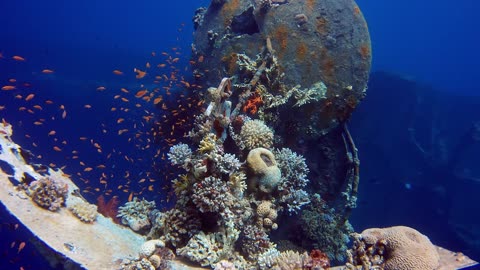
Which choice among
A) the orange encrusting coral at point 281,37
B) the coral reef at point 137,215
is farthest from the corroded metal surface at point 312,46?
the coral reef at point 137,215

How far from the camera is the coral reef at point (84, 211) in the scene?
236 inches

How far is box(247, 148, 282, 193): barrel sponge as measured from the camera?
5.77 meters

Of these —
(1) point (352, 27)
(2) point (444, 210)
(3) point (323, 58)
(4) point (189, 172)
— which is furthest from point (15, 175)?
(2) point (444, 210)

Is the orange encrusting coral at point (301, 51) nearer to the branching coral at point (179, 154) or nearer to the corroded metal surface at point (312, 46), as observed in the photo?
the corroded metal surface at point (312, 46)

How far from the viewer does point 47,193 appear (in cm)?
581

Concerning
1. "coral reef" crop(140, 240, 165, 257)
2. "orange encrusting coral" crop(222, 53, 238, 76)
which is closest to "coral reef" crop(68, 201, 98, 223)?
"coral reef" crop(140, 240, 165, 257)

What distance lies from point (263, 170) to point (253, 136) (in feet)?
3.24

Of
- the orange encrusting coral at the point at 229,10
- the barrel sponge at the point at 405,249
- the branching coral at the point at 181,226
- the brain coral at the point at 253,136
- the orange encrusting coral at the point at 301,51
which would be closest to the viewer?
the barrel sponge at the point at 405,249

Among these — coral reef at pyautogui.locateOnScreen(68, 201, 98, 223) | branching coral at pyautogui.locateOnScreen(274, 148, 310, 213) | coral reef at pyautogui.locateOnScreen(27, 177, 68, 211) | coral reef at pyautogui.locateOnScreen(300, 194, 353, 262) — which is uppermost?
branching coral at pyautogui.locateOnScreen(274, 148, 310, 213)

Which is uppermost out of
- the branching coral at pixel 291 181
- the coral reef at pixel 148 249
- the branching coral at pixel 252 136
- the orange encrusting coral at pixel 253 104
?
the orange encrusting coral at pixel 253 104

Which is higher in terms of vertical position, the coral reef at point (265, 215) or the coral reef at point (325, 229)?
the coral reef at point (265, 215)

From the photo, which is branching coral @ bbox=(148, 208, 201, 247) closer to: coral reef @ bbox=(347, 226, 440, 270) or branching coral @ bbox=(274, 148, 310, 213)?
branching coral @ bbox=(274, 148, 310, 213)

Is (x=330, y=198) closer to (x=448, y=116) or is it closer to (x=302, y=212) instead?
(x=302, y=212)

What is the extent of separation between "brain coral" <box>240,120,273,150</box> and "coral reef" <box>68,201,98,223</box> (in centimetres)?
331
